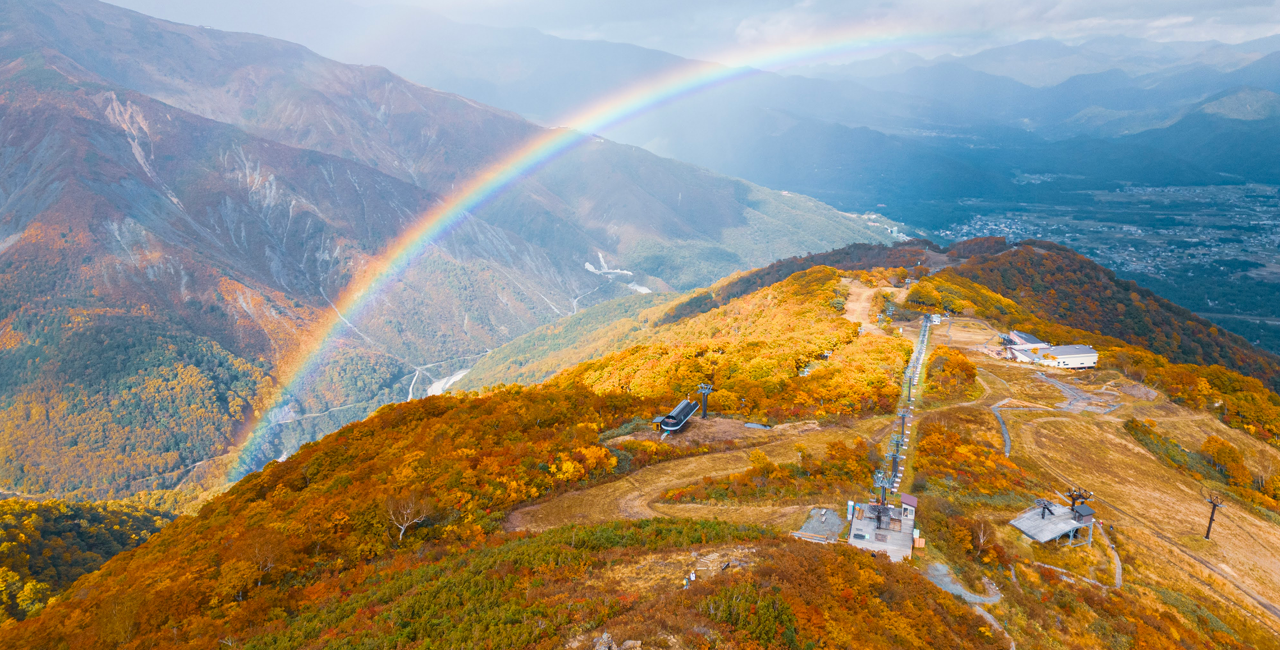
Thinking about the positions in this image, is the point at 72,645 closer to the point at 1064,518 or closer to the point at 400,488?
the point at 400,488

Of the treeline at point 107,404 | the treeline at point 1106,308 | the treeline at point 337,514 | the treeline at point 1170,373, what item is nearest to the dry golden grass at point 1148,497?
the treeline at point 1170,373

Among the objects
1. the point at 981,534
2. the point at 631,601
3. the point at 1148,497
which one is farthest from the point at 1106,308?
the point at 631,601

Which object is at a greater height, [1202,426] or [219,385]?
[1202,426]

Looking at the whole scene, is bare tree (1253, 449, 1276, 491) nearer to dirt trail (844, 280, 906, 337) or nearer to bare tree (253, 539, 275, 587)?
dirt trail (844, 280, 906, 337)

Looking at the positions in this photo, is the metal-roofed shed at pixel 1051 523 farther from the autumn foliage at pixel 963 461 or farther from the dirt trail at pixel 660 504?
the dirt trail at pixel 660 504

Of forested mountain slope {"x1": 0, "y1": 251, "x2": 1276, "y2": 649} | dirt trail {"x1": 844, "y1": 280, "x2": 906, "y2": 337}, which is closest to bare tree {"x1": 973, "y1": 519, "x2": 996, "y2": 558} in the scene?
forested mountain slope {"x1": 0, "y1": 251, "x2": 1276, "y2": 649}

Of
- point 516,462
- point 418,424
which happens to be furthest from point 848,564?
point 418,424
